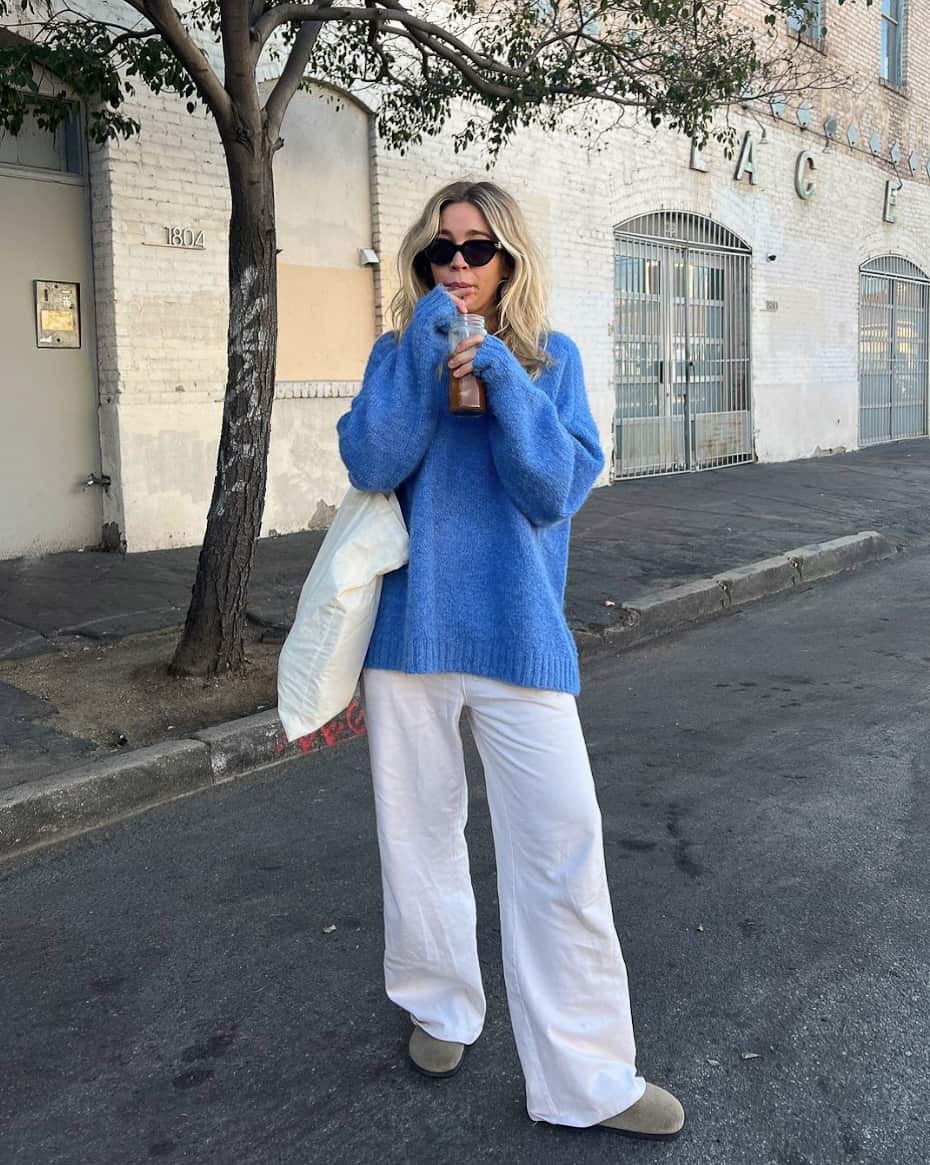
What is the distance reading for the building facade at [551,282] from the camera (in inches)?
340

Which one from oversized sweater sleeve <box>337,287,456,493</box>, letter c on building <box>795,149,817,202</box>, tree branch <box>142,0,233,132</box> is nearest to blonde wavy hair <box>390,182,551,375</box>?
oversized sweater sleeve <box>337,287,456,493</box>

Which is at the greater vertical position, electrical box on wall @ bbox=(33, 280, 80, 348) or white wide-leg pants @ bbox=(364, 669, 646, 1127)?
electrical box on wall @ bbox=(33, 280, 80, 348)

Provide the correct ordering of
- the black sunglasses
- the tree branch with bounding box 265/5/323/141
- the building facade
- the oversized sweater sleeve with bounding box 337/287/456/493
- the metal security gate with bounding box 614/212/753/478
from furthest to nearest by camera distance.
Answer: the metal security gate with bounding box 614/212/753/478
the building facade
the tree branch with bounding box 265/5/323/141
the black sunglasses
the oversized sweater sleeve with bounding box 337/287/456/493

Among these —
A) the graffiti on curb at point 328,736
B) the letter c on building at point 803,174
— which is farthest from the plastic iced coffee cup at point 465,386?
the letter c on building at point 803,174

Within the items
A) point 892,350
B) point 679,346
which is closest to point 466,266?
point 679,346

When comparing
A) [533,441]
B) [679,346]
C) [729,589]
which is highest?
[679,346]

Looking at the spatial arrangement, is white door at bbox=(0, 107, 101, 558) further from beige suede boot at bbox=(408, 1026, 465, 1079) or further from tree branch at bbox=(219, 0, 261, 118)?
beige suede boot at bbox=(408, 1026, 465, 1079)

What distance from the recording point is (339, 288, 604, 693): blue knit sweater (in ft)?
7.76

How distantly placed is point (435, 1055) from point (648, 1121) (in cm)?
53

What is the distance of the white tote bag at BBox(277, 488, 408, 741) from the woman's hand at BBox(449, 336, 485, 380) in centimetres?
37

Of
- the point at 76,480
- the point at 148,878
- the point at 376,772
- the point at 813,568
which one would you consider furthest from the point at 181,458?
the point at 376,772

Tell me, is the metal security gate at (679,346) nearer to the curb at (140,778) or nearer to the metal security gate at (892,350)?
the metal security gate at (892,350)

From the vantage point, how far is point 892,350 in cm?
1958

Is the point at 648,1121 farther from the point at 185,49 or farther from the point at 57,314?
the point at 57,314
